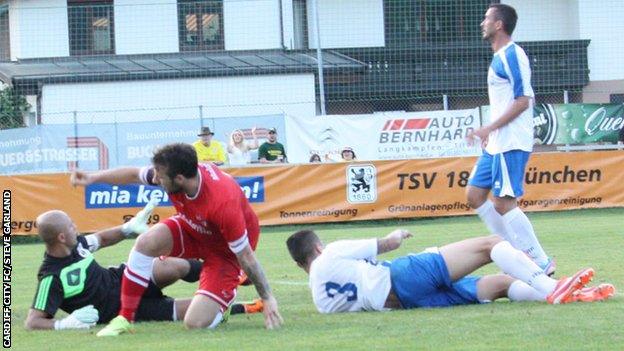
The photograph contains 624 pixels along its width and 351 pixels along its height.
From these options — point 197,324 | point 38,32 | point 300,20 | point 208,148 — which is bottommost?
point 197,324

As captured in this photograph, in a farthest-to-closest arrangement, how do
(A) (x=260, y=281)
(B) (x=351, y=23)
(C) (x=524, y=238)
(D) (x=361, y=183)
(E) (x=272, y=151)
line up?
(B) (x=351, y=23), (E) (x=272, y=151), (D) (x=361, y=183), (C) (x=524, y=238), (A) (x=260, y=281)

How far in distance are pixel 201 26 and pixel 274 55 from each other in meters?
2.30

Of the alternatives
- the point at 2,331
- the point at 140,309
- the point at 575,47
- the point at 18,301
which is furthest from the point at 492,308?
the point at 575,47

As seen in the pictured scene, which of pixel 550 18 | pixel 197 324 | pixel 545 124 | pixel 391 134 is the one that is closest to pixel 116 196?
pixel 391 134

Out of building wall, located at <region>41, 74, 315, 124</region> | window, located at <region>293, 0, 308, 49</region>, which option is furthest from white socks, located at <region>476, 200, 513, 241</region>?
window, located at <region>293, 0, 308, 49</region>

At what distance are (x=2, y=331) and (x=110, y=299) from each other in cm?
79

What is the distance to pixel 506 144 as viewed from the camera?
10156mm

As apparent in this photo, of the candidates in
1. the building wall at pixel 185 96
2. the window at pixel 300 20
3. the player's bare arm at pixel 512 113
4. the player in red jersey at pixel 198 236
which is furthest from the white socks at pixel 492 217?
the window at pixel 300 20

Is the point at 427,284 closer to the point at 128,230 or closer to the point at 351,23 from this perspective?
the point at 128,230

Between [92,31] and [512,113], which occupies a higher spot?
[92,31]

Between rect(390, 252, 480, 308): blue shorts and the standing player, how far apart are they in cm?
99

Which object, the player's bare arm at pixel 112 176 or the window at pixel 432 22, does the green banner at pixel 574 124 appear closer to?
the window at pixel 432 22

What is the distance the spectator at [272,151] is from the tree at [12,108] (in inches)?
335

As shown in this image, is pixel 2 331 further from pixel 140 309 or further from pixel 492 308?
pixel 492 308
